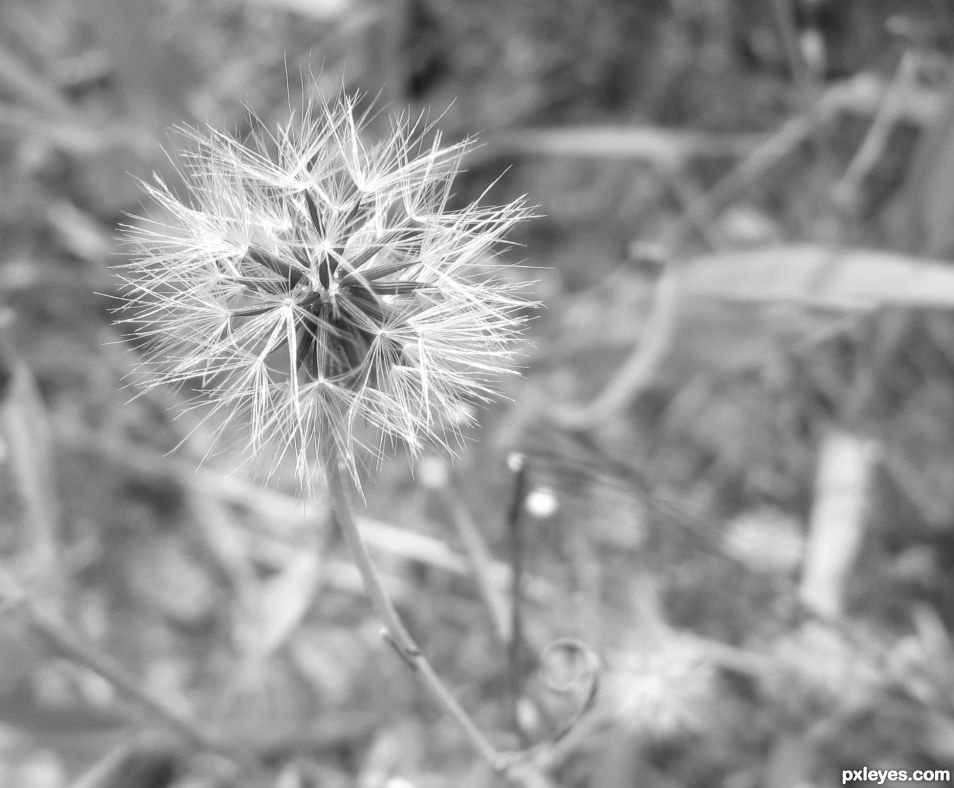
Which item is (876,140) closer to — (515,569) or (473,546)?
(473,546)

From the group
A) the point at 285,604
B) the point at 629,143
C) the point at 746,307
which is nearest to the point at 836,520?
the point at 746,307

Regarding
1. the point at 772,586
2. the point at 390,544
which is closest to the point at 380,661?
the point at 390,544

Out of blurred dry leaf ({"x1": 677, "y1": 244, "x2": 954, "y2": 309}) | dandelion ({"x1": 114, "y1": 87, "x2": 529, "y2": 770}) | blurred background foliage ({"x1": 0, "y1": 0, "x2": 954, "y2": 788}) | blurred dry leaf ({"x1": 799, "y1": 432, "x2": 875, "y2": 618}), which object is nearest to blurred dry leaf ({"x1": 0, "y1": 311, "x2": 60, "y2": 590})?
blurred background foliage ({"x1": 0, "y1": 0, "x2": 954, "y2": 788})

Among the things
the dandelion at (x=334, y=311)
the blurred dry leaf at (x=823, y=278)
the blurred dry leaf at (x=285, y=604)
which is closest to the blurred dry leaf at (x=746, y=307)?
the blurred dry leaf at (x=823, y=278)

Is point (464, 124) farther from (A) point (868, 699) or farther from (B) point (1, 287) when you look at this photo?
(A) point (868, 699)

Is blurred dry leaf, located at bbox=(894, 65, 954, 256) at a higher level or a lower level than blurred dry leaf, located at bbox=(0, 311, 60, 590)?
higher

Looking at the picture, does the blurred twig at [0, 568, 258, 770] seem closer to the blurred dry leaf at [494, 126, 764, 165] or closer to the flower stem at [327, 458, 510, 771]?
the flower stem at [327, 458, 510, 771]
